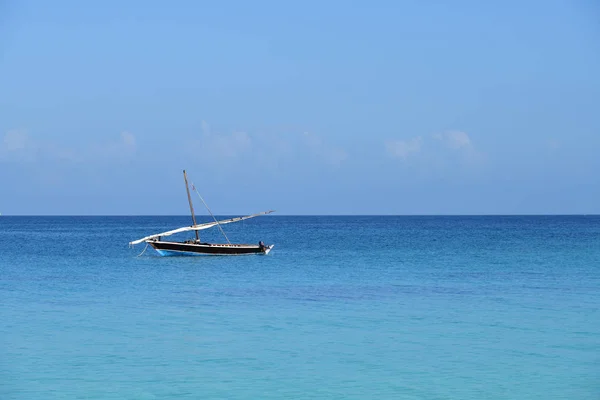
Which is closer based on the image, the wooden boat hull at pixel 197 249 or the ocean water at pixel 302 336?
the ocean water at pixel 302 336

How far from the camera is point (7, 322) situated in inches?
953

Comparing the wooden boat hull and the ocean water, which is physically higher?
the wooden boat hull

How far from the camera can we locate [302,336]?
71.9 feet

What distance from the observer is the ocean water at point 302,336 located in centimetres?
1688

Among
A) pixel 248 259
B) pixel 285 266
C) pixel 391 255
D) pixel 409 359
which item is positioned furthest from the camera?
pixel 391 255

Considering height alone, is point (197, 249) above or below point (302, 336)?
above

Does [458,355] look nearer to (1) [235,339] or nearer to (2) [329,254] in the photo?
(1) [235,339]

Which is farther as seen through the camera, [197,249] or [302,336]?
[197,249]

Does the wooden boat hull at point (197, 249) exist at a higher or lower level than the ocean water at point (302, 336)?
higher

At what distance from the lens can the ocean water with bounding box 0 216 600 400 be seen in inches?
664

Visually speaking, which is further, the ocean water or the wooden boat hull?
the wooden boat hull

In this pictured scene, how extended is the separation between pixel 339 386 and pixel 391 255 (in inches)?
1599

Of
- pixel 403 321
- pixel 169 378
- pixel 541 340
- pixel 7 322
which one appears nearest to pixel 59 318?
pixel 7 322

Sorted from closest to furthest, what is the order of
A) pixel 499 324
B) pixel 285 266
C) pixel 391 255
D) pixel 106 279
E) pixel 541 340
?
pixel 541 340, pixel 499 324, pixel 106 279, pixel 285 266, pixel 391 255
